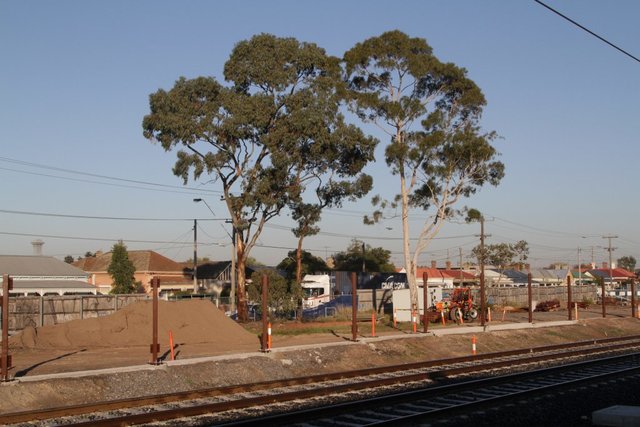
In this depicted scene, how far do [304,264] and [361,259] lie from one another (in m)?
26.9

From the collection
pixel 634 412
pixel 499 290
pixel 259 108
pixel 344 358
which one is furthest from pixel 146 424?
pixel 499 290

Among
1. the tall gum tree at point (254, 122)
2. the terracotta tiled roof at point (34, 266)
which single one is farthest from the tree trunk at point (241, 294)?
the terracotta tiled roof at point (34, 266)

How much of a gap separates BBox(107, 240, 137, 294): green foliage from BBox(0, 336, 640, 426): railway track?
5570cm

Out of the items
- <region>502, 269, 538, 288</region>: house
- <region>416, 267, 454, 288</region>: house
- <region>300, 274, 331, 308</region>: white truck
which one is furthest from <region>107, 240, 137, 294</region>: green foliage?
<region>502, 269, 538, 288</region>: house

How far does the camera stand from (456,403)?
16469mm

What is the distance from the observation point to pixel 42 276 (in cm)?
6575

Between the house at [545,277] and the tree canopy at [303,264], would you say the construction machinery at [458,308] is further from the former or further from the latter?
the house at [545,277]

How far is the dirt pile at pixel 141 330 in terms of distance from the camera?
33281 millimetres

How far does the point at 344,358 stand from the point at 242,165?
24.8 metres

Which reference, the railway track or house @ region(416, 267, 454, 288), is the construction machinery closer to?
house @ region(416, 267, 454, 288)

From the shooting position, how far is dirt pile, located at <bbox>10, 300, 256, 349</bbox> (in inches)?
1310

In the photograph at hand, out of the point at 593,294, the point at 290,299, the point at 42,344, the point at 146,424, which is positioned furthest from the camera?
the point at 593,294

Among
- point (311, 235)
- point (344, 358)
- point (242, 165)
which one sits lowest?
point (344, 358)

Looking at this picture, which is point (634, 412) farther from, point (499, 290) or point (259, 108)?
point (499, 290)
